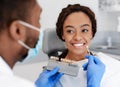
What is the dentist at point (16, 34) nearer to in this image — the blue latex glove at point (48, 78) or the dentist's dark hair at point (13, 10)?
the dentist's dark hair at point (13, 10)

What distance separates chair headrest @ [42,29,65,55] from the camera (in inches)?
66.0

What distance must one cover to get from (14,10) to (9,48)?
0.13 metres

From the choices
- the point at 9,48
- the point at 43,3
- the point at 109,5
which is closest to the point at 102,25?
the point at 109,5

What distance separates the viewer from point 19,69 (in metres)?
2.08

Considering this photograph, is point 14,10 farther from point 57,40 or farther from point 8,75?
point 57,40

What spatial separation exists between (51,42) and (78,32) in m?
0.24

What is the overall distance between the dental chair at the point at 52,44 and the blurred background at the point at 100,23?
45 cm

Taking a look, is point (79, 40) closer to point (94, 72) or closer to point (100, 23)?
point (94, 72)

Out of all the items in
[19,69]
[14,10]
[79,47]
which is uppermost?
[14,10]

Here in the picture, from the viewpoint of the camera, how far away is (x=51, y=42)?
1.71 m

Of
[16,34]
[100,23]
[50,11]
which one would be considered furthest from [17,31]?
[100,23]

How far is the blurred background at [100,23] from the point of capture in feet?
7.23

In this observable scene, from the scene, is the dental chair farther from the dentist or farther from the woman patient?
the dentist

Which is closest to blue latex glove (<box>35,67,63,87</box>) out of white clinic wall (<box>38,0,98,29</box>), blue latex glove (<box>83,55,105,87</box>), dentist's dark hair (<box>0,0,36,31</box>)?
blue latex glove (<box>83,55,105,87</box>)
